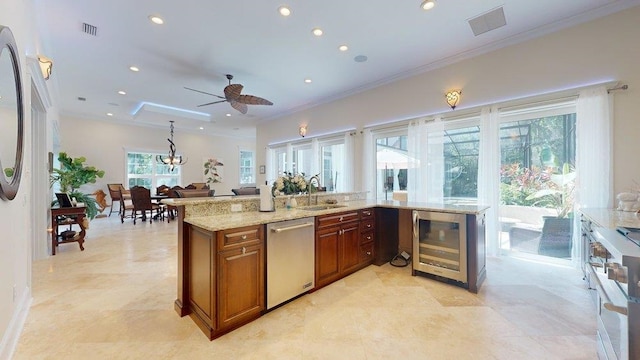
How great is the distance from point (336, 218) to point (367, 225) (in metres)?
0.69

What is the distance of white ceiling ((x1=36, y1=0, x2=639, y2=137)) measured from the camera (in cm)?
295

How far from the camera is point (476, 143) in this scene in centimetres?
413

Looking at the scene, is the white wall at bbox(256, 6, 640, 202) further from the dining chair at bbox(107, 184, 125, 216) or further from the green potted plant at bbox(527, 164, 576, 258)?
the dining chair at bbox(107, 184, 125, 216)

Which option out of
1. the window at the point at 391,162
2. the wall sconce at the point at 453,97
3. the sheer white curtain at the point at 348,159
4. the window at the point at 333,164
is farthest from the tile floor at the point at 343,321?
the window at the point at 333,164

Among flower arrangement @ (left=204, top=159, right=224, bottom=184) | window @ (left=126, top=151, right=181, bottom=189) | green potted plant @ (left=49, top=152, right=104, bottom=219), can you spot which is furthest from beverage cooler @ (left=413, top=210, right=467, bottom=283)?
window @ (left=126, top=151, right=181, bottom=189)

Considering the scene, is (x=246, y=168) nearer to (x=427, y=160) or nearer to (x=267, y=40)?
(x=267, y=40)

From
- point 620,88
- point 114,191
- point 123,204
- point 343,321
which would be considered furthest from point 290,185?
point 114,191

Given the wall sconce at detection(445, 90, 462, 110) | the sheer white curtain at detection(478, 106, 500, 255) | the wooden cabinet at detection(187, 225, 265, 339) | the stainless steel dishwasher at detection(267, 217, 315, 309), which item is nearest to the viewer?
the wooden cabinet at detection(187, 225, 265, 339)

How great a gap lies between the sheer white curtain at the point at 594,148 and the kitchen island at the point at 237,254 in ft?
4.63

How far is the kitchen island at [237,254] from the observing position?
2.00m

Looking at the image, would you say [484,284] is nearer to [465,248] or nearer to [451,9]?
[465,248]

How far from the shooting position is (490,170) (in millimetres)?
3893

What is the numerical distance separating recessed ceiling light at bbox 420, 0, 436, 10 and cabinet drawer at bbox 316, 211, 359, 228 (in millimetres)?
2587

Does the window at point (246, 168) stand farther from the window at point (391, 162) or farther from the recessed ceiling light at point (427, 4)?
the recessed ceiling light at point (427, 4)
